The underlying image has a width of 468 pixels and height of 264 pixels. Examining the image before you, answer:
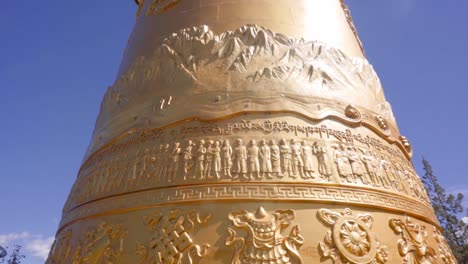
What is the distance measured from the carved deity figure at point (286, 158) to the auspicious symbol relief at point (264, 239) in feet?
1.60

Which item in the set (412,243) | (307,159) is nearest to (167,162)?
(307,159)

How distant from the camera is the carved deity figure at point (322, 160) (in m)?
4.17

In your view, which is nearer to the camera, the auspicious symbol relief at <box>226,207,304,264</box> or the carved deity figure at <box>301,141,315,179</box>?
the auspicious symbol relief at <box>226,207,304,264</box>

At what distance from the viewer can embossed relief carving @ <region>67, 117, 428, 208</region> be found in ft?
13.7

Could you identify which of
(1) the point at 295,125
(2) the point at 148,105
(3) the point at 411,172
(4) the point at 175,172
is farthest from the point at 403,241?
(2) the point at 148,105

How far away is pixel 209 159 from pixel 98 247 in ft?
5.21

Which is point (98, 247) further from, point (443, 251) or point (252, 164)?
point (443, 251)

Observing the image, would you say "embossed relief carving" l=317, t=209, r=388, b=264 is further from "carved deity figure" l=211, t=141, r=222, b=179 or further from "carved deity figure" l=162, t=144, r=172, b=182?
"carved deity figure" l=162, t=144, r=172, b=182

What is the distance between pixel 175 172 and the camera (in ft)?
14.1

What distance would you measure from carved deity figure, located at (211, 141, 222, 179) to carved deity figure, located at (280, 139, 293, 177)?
2.36ft

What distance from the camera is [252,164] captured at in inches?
163

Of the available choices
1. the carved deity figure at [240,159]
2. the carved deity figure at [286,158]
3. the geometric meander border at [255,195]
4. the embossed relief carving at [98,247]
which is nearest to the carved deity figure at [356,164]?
the geometric meander border at [255,195]

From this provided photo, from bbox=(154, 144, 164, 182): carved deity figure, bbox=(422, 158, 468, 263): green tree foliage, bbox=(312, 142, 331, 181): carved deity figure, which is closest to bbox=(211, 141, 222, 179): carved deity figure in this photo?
bbox=(154, 144, 164, 182): carved deity figure

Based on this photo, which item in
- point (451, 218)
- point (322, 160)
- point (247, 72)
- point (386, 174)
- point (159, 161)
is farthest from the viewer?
point (451, 218)
